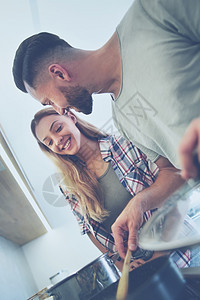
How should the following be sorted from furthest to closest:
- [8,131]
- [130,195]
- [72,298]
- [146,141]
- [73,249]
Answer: [73,249], [8,131], [130,195], [146,141], [72,298]

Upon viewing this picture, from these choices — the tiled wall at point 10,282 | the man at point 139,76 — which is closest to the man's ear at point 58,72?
the man at point 139,76

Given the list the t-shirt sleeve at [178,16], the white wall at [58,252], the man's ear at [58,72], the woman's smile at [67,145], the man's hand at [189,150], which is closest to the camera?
the man's hand at [189,150]

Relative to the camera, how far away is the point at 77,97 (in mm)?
481

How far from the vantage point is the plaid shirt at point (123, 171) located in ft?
1.95

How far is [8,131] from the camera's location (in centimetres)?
93

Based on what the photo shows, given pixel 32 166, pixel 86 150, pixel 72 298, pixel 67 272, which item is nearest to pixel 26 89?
pixel 86 150

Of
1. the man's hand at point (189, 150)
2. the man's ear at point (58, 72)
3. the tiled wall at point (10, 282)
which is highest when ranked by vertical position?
the man's ear at point (58, 72)

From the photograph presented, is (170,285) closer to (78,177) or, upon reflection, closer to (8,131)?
(78,177)

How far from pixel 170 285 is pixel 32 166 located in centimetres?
93

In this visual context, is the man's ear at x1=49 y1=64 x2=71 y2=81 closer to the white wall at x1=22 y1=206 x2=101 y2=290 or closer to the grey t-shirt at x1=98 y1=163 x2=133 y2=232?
the grey t-shirt at x1=98 y1=163 x2=133 y2=232

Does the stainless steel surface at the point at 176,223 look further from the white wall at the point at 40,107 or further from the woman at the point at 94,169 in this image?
the white wall at the point at 40,107

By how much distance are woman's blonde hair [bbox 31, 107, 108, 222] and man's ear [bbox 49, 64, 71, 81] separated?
0.27 metres

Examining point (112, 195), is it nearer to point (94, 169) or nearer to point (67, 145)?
point (94, 169)

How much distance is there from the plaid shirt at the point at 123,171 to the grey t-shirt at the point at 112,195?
16mm
